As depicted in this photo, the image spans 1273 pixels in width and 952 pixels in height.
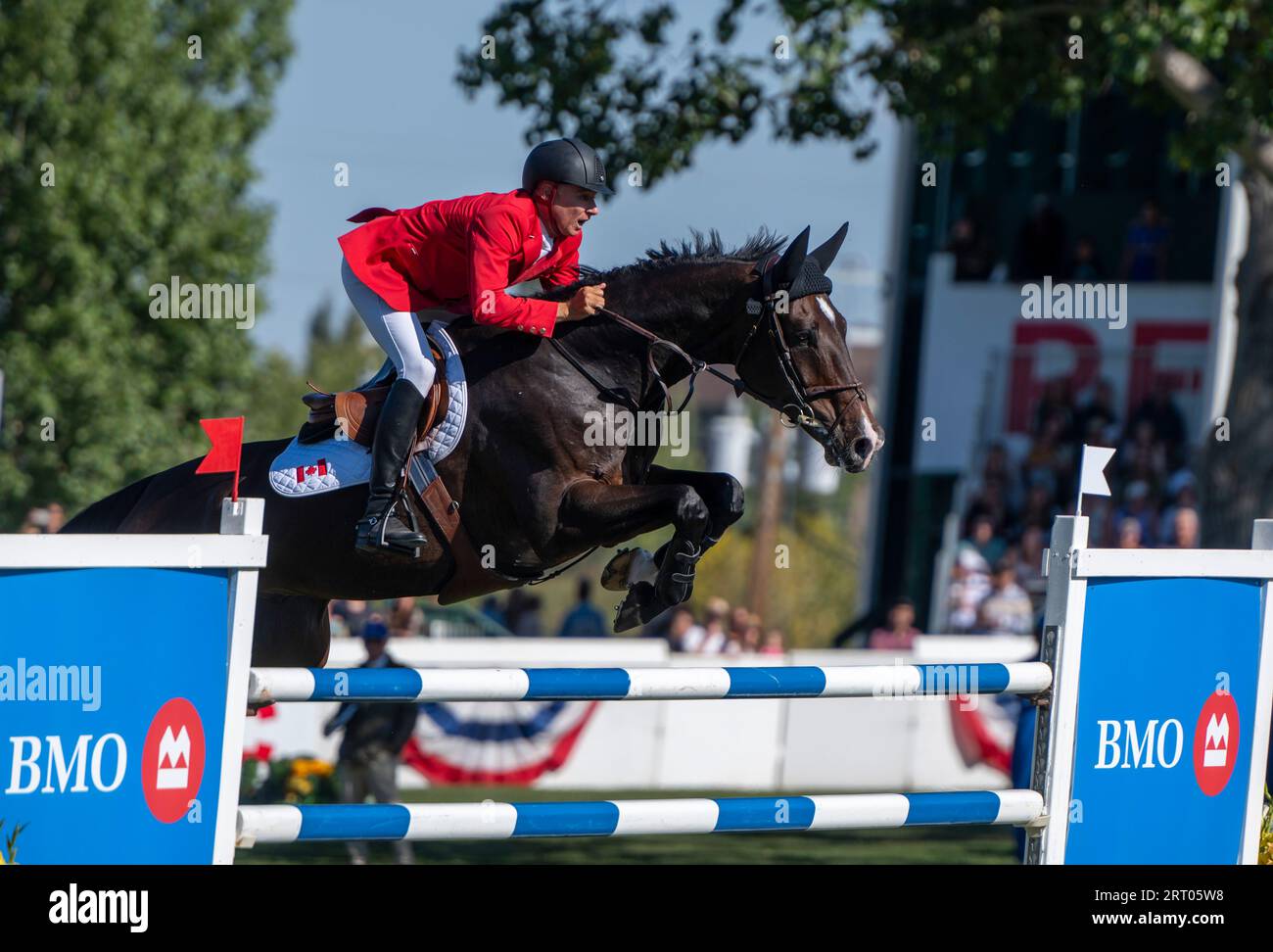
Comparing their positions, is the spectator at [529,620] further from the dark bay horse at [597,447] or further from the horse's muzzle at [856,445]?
the horse's muzzle at [856,445]

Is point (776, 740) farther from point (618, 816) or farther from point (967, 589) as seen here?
point (618, 816)

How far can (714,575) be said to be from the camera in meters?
50.7

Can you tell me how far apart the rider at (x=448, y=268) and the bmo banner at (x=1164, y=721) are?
1.84 meters

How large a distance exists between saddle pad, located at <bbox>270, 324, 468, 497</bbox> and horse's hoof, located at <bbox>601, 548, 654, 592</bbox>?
0.62 meters

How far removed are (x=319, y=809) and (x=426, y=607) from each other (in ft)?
36.2

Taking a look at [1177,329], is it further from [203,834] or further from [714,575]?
[714,575]

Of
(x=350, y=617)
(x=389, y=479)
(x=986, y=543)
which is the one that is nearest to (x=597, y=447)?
(x=389, y=479)

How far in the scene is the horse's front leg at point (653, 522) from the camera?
503cm

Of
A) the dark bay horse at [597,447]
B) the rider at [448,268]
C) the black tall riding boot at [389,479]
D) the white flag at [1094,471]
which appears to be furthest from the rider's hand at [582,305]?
the white flag at [1094,471]

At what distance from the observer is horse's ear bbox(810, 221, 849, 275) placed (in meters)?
5.30

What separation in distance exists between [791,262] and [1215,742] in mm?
1875

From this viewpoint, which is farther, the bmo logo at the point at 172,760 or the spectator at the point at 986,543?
the spectator at the point at 986,543

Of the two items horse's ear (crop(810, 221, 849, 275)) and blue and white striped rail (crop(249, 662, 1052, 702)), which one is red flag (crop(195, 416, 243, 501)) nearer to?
blue and white striped rail (crop(249, 662, 1052, 702))

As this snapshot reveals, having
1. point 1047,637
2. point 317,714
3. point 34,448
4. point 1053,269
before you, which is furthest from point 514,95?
point 34,448
